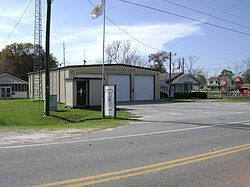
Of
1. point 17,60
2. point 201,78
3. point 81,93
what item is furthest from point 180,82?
point 201,78

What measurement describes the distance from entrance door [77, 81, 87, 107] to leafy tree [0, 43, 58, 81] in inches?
2581

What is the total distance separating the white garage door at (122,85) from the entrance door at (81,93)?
12.5 m

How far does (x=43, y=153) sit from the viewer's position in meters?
9.82

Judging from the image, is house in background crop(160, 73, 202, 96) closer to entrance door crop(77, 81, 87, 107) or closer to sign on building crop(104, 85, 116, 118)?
entrance door crop(77, 81, 87, 107)

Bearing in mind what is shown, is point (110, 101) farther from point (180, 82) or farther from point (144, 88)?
point (180, 82)

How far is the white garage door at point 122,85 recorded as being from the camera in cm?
4638

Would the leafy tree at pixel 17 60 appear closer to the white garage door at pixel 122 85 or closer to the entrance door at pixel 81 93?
the white garage door at pixel 122 85

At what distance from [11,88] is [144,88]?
1341 inches

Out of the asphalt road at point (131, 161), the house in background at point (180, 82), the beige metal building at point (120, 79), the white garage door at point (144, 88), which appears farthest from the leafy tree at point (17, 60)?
the asphalt road at point (131, 161)

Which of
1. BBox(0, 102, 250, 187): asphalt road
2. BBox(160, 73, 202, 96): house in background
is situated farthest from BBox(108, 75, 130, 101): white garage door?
BBox(0, 102, 250, 187): asphalt road

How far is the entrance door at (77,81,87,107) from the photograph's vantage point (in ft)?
109

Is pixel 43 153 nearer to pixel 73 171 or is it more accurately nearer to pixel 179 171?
pixel 73 171

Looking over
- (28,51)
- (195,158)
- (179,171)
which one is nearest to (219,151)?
(195,158)

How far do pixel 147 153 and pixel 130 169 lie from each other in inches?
77.5
